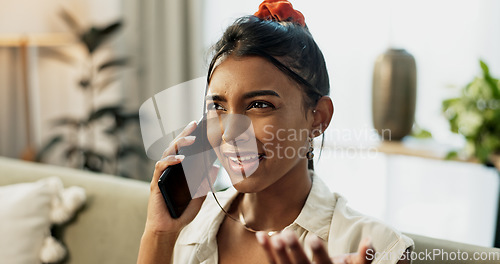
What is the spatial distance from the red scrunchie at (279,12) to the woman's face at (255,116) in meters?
0.12

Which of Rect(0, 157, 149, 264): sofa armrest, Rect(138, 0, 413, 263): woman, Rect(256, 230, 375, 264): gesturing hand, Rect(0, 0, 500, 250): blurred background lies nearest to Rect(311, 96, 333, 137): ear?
Rect(138, 0, 413, 263): woman

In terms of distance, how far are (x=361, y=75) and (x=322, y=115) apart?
162cm

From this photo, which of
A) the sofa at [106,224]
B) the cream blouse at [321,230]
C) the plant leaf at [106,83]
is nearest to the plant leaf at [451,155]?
the cream blouse at [321,230]

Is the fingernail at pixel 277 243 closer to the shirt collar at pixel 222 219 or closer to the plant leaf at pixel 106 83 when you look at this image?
the shirt collar at pixel 222 219

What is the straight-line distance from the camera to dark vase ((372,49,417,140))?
235 cm

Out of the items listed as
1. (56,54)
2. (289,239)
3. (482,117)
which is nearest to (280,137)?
(289,239)

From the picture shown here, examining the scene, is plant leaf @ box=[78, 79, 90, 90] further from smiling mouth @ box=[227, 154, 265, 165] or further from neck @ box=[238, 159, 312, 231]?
smiling mouth @ box=[227, 154, 265, 165]

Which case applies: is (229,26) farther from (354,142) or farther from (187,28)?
(187,28)

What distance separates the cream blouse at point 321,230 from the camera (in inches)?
39.8

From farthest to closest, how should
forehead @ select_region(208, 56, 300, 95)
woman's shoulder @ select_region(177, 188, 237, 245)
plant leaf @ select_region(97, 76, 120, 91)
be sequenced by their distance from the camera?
plant leaf @ select_region(97, 76, 120, 91) → woman's shoulder @ select_region(177, 188, 237, 245) → forehead @ select_region(208, 56, 300, 95)

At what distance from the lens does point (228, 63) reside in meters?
1.02

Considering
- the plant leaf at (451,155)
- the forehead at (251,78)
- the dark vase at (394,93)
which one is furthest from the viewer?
the dark vase at (394,93)

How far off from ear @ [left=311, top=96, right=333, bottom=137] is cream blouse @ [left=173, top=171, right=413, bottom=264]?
14 cm

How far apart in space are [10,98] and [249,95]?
304 centimetres
